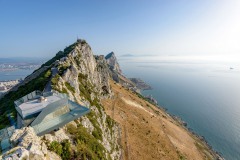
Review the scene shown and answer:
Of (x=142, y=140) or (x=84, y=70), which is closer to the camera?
(x=142, y=140)

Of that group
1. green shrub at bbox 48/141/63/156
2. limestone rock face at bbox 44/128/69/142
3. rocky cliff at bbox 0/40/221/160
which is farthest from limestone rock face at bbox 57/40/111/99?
green shrub at bbox 48/141/63/156

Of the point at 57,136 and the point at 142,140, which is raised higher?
the point at 57,136

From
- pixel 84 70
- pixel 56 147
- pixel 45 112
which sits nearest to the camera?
pixel 56 147

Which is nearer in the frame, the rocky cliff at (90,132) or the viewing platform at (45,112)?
the rocky cliff at (90,132)

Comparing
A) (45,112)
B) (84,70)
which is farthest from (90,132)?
(84,70)

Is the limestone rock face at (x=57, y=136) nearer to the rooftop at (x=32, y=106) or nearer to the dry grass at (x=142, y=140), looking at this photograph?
the rooftop at (x=32, y=106)

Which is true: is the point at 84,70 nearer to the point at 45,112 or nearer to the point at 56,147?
the point at 45,112

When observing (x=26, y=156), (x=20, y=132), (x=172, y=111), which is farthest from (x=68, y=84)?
(x=172, y=111)

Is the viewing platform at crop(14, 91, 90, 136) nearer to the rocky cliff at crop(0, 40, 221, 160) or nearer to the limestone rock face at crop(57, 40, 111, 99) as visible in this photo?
the rocky cliff at crop(0, 40, 221, 160)

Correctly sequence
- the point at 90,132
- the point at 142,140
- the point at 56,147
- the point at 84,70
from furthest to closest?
the point at 84,70
the point at 142,140
the point at 90,132
the point at 56,147

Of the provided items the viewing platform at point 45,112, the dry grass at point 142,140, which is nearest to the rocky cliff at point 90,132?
the dry grass at point 142,140

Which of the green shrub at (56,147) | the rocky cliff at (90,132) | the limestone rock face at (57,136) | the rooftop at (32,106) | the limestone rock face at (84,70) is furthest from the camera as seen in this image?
the limestone rock face at (84,70)

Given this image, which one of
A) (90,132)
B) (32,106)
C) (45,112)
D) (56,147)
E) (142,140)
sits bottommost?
(142,140)
